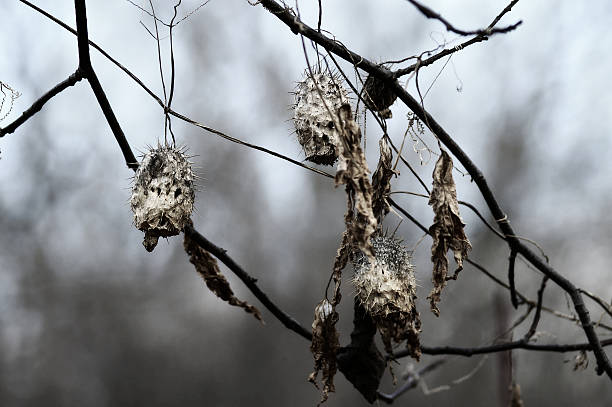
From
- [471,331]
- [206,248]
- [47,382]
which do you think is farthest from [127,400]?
[206,248]

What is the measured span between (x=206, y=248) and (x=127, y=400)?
8.32 ft

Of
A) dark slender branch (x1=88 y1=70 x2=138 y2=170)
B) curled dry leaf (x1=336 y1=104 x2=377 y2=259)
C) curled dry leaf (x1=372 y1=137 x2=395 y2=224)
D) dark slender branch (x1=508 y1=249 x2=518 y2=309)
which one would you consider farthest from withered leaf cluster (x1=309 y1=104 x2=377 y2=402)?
dark slender branch (x1=508 y1=249 x2=518 y2=309)

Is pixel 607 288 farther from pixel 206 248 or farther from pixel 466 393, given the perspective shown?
pixel 206 248

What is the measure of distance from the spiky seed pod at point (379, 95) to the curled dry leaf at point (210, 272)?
1.49 ft

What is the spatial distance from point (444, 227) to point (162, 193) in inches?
18.4

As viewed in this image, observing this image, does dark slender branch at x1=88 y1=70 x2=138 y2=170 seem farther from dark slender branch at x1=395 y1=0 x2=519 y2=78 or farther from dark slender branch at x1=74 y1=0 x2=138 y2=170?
dark slender branch at x1=395 y1=0 x2=519 y2=78

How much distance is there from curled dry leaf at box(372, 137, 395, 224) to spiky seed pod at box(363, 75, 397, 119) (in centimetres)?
6

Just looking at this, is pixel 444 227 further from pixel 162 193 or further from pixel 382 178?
pixel 162 193

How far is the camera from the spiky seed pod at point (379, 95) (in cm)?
110

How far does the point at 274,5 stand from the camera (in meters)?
0.96

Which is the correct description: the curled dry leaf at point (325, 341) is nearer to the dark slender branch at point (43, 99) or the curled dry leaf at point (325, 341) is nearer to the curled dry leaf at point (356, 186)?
the curled dry leaf at point (356, 186)

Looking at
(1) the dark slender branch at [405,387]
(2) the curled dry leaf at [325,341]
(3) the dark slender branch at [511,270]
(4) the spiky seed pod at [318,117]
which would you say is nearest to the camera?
(4) the spiky seed pod at [318,117]

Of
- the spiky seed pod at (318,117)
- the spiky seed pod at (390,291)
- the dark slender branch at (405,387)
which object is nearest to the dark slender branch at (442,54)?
the spiky seed pod at (318,117)

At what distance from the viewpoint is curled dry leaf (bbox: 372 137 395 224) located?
1.08 meters
